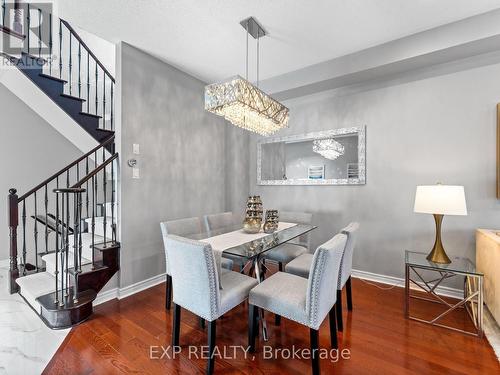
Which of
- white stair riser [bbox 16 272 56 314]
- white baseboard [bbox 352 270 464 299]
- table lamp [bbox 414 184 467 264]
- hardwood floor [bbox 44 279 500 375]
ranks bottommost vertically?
hardwood floor [bbox 44 279 500 375]

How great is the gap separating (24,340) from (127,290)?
2.82 ft

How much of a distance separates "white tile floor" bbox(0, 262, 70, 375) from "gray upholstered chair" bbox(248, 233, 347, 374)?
4.85 feet

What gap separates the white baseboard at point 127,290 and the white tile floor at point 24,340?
18.2 inches

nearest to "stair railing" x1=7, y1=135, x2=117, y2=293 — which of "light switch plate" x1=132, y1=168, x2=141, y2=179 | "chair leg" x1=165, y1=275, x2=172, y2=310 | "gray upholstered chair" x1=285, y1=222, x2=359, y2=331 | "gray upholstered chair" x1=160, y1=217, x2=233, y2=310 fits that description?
"light switch plate" x1=132, y1=168, x2=141, y2=179

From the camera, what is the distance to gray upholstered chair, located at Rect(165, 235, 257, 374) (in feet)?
4.76

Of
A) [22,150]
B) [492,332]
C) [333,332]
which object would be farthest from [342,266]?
[22,150]

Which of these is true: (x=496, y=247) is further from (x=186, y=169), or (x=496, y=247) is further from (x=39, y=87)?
(x=39, y=87)

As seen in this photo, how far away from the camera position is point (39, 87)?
8.98 feet

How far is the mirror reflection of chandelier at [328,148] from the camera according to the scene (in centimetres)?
→ 321

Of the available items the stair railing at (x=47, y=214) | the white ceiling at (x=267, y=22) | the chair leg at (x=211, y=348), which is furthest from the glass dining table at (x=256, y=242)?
the white ceiling at (x=267, y=22)

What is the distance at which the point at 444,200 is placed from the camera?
2.09m

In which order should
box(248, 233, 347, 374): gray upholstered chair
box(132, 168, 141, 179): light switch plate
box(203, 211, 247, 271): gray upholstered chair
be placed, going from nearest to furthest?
box(248, 233, 347, 374): gray upholstered chair < box(132, 168, 141, 179): light switch plate < box(203, 211, 247, 271): gray upholstered chair

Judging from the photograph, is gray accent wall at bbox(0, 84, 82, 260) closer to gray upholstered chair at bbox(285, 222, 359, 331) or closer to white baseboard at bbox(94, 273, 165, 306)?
white baseboard at bbox(94, 273, 165, 306)

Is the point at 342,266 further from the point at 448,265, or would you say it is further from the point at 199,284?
the point at 199,284
